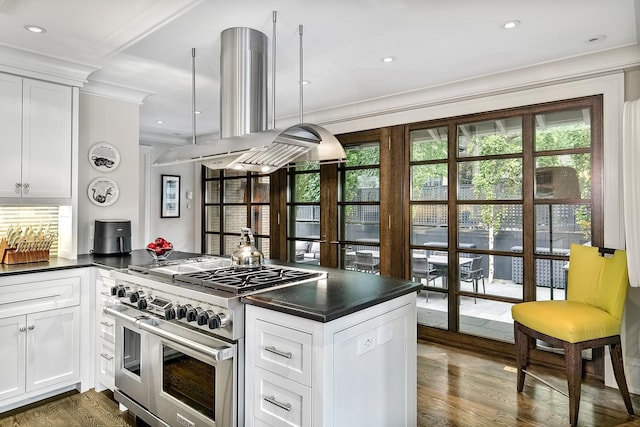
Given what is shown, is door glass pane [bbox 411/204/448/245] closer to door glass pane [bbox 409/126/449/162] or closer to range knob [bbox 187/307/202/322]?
door glass pane [bbox 409/126/449/162]

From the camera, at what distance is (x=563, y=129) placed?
3.19m

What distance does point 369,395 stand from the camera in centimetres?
183

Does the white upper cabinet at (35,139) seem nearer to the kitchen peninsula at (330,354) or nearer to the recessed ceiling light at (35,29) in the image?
the recessed ceiling light at (35,29)

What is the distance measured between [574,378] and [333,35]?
8.56 ft

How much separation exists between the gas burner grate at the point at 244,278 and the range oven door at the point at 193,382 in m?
0.26

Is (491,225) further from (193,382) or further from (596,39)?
(193,382)

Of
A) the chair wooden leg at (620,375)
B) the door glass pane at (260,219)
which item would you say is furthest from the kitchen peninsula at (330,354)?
the door glass pane at (260,219)

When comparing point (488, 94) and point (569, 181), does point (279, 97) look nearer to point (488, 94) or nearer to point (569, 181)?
point (488, 94)

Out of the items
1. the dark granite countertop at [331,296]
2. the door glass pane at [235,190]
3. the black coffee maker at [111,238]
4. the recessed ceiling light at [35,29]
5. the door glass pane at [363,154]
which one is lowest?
the dark granite countertop at [331,296]

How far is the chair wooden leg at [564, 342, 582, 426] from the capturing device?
2.37m

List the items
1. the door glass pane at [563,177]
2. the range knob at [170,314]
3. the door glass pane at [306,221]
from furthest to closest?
the door glass pane at [306,221] → the door glass pane at [563,177] → the range knob at [170,314]

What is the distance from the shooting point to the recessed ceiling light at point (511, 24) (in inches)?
95.7

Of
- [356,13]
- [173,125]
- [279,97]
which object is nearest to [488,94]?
[356,13]

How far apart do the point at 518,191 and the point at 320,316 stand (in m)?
2.57
